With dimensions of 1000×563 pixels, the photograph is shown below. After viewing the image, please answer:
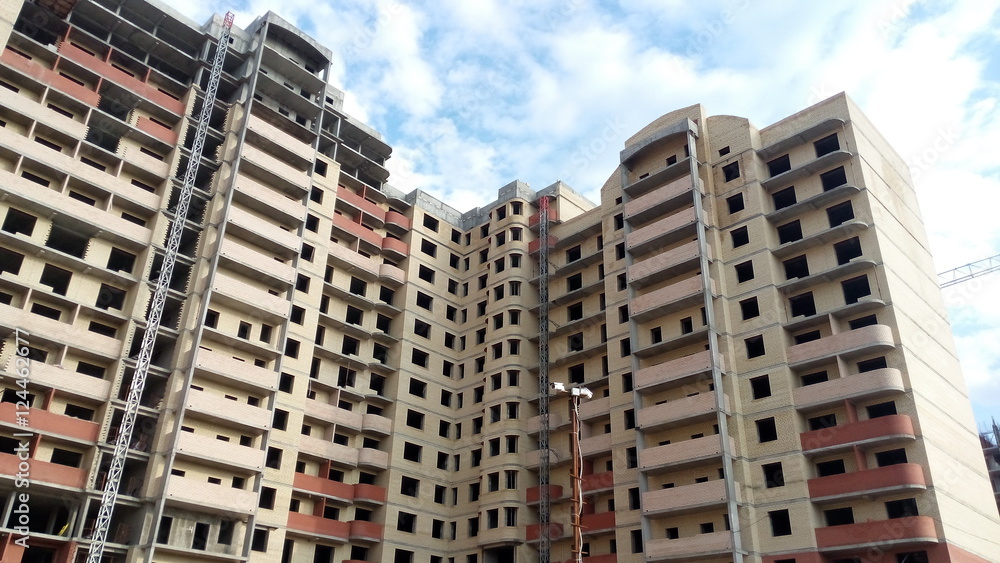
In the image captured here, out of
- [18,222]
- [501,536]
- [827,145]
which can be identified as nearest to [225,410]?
[18,222]

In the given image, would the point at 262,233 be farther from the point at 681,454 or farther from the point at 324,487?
the point at 681,454

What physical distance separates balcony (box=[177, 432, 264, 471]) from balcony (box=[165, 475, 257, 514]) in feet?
4.84

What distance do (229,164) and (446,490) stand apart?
30286 mm

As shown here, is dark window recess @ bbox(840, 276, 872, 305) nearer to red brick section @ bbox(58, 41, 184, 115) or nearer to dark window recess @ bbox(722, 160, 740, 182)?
dark window recess @ bbox(722, 160, 740, 182)

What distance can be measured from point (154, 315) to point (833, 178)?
148ft

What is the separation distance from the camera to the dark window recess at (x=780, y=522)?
43906 millimetres

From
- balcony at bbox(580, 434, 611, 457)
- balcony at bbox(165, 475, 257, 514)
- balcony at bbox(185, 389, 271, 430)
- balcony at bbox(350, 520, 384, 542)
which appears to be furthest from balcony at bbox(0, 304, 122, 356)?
balcony at bbox(580, 434, 611, 457)

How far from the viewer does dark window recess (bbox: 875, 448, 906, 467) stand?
4253cm

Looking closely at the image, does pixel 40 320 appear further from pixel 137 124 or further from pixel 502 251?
pixel 502 251

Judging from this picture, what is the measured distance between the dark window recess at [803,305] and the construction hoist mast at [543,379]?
19.3 m

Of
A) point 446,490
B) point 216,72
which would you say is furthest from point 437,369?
point 216,72

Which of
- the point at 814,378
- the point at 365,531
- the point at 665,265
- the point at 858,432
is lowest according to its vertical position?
the point at 365,531

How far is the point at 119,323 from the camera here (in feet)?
158

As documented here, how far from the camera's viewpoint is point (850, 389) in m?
43.9
